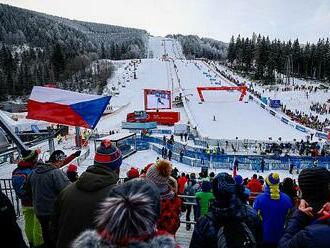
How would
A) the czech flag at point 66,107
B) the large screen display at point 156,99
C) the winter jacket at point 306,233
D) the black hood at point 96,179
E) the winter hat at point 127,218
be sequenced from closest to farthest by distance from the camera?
the winter hat at point 127,218 → the winter jacket at point 306,233 → the black hood at point 96,179 → the czech flag at point 66,107 → the large screen display at point 156,99

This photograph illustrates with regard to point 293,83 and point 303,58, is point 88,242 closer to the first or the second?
point 293,83

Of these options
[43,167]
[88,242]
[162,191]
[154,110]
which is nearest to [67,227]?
[88,242]

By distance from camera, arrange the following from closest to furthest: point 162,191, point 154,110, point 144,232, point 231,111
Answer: point 144,232 → point 162,191 → point 154,110 → point 231,111

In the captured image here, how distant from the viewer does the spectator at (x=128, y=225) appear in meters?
1.82

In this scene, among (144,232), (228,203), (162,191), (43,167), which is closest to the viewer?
(144,232)

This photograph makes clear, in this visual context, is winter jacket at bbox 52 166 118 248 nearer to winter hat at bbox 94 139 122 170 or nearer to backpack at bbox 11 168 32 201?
winter hat at bbox 94 139 122 170

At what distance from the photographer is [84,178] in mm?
2727

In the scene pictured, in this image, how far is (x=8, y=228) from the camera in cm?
287

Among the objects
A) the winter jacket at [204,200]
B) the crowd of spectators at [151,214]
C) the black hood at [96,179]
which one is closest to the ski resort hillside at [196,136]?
the black hood at [96,179]

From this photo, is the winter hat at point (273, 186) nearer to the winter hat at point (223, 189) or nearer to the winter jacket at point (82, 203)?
the winter hat at point (223, 189)

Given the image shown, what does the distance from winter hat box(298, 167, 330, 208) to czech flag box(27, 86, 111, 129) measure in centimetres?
903

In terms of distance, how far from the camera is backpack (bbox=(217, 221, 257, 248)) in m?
2.47

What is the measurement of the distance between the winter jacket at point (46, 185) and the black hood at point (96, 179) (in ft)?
5.75

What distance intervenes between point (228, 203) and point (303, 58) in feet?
307
